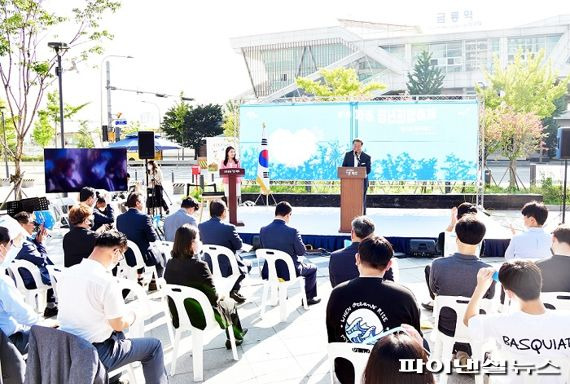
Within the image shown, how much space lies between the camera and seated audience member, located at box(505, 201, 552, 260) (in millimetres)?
4633

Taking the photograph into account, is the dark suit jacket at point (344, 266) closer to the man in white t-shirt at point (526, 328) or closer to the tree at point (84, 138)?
the man in white t-shirt at point (526, 328)

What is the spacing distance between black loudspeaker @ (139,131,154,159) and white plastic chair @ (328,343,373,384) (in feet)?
31.5

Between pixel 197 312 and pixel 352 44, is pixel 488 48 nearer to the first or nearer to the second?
pixel 352 44

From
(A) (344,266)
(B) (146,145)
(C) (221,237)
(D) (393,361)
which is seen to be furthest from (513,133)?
(D) (393,361)

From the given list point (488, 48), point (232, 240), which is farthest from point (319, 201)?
point (488, 48)

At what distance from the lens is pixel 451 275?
3.78 meters

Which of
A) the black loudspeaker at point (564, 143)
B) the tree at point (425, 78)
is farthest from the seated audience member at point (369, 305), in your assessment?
the tree at point (425, 78)

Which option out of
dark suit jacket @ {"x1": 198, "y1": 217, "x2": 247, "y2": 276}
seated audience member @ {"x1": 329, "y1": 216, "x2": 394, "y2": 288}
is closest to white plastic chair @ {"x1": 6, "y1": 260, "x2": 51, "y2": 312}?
dark suit jacket @ {"x1": 198, "y1": 217, "x2": 247, "y2": 276}

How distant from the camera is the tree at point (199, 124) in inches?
1745

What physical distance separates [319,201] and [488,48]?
35139mm

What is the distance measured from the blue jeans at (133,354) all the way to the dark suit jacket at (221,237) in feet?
7.71

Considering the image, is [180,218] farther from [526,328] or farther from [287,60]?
[287,60]

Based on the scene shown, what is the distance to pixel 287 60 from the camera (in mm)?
54656

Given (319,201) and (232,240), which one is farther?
(319,201)
